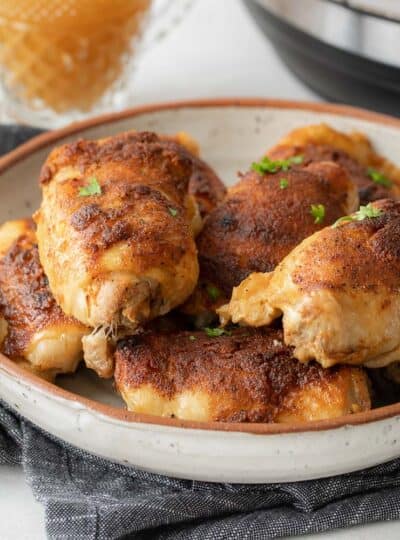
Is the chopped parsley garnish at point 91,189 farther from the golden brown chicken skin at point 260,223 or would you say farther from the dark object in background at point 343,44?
the dark object in background at point 343,44

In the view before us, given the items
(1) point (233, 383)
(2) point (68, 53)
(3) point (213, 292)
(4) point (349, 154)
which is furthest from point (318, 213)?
(2) point (68, 53)

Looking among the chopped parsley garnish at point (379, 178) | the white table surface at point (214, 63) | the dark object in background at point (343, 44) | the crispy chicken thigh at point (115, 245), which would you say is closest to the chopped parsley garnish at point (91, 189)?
the crispy chicken thigh at point (115, 245)

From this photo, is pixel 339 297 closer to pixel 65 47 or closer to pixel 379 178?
pixel 379 178

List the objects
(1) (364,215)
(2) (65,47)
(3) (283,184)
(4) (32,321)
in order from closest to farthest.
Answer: (1) (364,215) → (4) (32,321) → (3) (283,184) → (2) (65,47)

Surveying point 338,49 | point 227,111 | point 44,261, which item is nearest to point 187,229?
point 44,261

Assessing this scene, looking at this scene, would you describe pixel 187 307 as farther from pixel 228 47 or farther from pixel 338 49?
pixel 228 47
